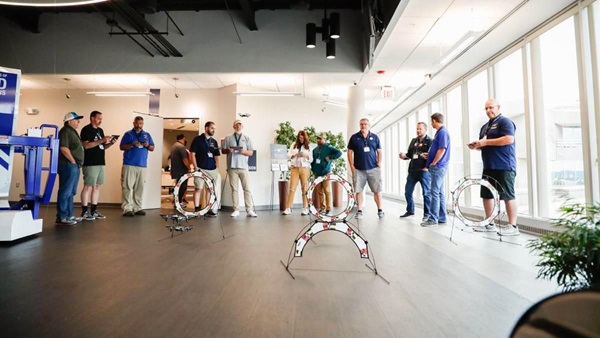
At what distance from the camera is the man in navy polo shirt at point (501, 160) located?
409cm

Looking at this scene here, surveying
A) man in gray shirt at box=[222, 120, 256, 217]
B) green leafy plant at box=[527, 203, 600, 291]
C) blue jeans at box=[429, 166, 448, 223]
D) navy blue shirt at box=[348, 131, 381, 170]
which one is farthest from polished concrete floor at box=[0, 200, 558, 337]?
man in gray shirt at box=[222, 120, 256, 217]

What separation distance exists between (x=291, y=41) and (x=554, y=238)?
277 inches

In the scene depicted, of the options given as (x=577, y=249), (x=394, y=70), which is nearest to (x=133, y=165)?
(x=394, y=70)

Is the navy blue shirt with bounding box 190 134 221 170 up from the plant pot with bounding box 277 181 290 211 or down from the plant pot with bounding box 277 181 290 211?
up

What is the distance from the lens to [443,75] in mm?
7000

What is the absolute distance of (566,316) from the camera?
499mm

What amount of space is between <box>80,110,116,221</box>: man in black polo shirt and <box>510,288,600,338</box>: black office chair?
6316 mm

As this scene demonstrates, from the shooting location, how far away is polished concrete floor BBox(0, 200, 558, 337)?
154 centimetres

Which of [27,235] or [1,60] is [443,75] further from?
[1,60]

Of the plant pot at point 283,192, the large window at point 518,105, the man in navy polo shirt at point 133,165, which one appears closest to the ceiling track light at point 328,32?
the plant pot at point 283,192

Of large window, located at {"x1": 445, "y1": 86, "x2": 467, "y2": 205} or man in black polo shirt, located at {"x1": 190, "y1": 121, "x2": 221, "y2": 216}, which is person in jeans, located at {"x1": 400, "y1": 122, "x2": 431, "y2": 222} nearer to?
large window, located at {"x1": 445, "y1": 86, "x2": 467, "y2": 205}

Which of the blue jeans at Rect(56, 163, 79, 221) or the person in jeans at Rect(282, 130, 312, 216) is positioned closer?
the blue jeans at Rect(56, 163, 79, 221)

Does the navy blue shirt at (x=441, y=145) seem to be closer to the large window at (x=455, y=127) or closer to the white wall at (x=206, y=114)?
the large window at (x=455, y=127)

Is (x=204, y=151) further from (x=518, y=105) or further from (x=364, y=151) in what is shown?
(x=518, y=105)
